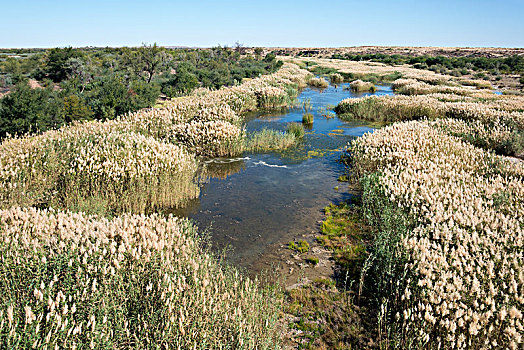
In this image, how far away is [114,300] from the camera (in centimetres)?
376

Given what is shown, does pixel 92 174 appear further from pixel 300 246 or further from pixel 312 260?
pixel 312 260

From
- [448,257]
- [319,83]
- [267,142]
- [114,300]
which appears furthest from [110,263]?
[319,83]

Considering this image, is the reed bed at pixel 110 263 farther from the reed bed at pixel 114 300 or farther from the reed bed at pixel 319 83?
the reed bed at pixel 319 83

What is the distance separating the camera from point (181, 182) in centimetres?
897

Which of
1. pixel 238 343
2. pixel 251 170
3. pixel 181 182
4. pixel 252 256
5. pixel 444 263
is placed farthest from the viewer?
pixel 251 170

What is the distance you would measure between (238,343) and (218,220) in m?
4.59

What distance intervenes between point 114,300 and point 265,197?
598 centimetres

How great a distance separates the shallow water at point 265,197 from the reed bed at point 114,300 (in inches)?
83.6

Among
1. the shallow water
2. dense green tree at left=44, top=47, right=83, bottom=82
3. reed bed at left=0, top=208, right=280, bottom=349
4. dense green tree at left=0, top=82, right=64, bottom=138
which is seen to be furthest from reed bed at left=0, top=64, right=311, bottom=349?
dense green tree at left=44, top=47, right=83, bottom=82

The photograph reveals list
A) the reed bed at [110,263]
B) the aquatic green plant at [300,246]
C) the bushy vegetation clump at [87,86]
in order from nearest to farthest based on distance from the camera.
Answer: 1. the reed bed at [110,263]
2. the aquatic green plant at [300,246]
3. the bushy vegetation clump at [87,86]

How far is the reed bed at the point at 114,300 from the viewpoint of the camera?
3.21 meters

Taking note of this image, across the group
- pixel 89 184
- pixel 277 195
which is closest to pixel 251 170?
pixel 277 195

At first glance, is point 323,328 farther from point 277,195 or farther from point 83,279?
point 277,195

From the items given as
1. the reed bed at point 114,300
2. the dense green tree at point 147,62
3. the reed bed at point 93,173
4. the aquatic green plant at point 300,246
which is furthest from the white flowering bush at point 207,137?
the dense green tree at point 147,62
